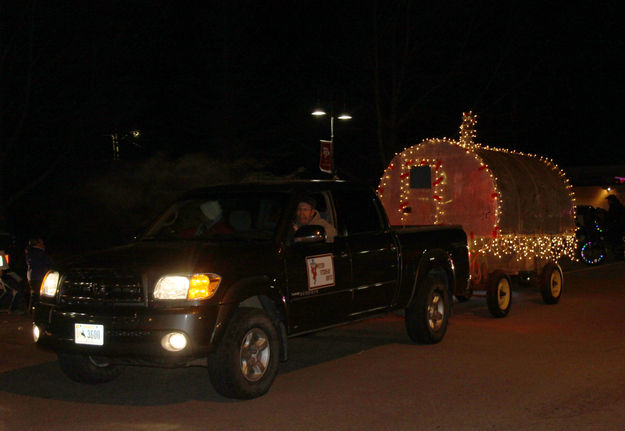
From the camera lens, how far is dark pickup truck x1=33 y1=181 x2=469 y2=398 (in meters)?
7.11

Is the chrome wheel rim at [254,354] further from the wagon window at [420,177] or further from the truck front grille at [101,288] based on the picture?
the wagon window at [420,177]

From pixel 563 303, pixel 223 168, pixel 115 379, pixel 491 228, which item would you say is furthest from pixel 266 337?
pixel 223 168

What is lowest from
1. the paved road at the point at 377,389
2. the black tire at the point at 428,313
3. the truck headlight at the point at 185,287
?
the paved road at the point at 377,389

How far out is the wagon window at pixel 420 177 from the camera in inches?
561

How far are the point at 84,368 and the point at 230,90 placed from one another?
939 inches

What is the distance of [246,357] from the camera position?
7449mm

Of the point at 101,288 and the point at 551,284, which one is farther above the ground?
the point at 101,288

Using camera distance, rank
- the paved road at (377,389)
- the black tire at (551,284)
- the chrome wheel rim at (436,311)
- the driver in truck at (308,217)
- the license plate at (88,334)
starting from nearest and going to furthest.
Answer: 1. the paved road at (377,389)
2. the license plate at (88,334)
3. the driver in truck at (308,217)
4. the chrome wheel rim at (436,311)
5. the black tire at (551,284)

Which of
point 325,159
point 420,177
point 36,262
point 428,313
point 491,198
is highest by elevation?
point 325,159

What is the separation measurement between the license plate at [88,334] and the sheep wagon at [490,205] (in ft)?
22.2

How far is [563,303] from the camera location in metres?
14.4

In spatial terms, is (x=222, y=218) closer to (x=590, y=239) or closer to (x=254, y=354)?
(x=254, y=354)

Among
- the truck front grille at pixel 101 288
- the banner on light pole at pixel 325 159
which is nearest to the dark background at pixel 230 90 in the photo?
the banner on light pole at pixel 325 159

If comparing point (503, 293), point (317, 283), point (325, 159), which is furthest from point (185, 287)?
point (325, 159)
